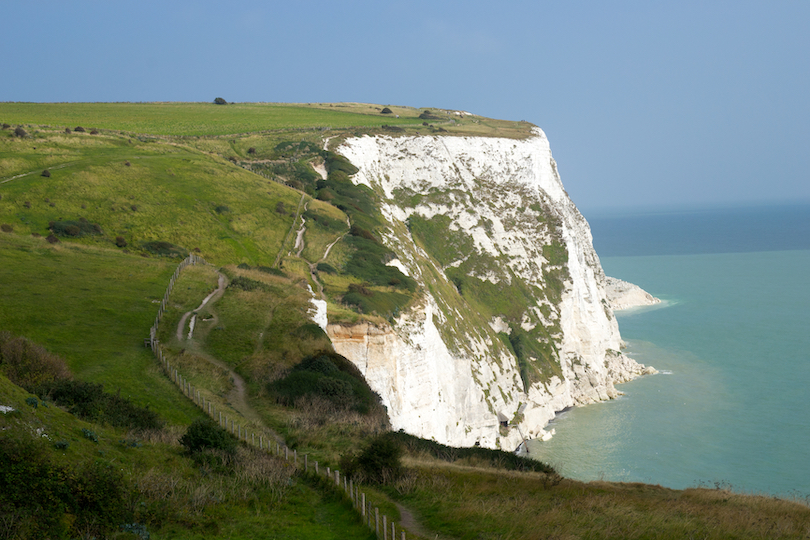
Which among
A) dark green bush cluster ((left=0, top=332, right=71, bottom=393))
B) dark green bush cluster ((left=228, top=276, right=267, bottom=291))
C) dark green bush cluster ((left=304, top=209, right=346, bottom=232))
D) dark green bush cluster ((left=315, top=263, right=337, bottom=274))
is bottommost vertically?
dark green bush cluster ((left=0, top=332, right=71, bottom=393))

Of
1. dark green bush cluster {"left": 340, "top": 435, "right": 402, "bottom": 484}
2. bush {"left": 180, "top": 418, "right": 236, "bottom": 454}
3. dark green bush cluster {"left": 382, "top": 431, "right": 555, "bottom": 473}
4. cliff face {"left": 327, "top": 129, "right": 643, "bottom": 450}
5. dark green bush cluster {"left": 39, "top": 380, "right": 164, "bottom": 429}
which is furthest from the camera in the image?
cliff face {"left": 327, "top": 129, "right": 643, "bottom": 450}

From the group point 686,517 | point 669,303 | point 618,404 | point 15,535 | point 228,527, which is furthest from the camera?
point 669,303

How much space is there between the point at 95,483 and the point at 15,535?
2.04m

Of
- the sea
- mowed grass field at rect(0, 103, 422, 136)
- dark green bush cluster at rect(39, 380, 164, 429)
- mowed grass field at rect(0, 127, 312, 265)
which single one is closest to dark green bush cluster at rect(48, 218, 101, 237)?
mowed grass field at rect(0, 127, 312, 265)

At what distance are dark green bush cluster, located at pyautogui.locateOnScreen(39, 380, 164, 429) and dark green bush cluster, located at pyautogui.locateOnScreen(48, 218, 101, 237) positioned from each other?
31397mm

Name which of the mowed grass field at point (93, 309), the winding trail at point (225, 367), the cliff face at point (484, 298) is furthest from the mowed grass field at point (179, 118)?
the winding trail at point (225, 367)

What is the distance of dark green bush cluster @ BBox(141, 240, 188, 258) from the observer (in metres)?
47.1

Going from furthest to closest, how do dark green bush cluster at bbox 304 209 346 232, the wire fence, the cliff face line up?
dark green bush cluster at bbox 304 209 346 232, the cliff face, the wire fence

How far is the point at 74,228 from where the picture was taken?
1839 inches

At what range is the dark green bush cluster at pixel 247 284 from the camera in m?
38.9

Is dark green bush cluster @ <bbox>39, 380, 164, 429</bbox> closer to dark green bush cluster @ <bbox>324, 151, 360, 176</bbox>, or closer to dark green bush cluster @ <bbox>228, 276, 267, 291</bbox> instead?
dark green bush cluster @ <bbox>228, 276, 267, 291</bbox>

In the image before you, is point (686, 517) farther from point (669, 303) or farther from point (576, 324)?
point (669, 303)

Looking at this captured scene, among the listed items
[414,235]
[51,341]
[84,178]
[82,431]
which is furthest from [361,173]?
[82,431]

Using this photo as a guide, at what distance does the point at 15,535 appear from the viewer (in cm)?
1037
